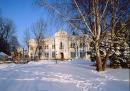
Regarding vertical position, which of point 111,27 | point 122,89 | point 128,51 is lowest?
point 122,89

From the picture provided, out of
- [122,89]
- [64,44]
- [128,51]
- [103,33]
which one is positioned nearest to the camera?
[122,89]

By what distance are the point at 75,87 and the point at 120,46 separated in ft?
40.0

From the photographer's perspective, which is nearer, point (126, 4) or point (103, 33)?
point (126, 4)

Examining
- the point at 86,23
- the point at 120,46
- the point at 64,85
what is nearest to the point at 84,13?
the point at 86,23

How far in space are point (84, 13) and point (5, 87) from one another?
36.1 feet

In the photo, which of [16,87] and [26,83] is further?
[26,83]

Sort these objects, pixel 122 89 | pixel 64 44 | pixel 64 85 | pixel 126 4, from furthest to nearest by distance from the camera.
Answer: pixel 64 44 → pixel 126 4 → pixel 64 85 → pixel 122 89

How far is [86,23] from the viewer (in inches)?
888

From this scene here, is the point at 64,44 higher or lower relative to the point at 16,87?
higher

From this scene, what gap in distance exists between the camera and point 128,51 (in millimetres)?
25484

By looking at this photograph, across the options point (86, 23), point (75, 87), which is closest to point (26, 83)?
point (75, 87)

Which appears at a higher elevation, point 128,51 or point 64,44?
point 64,44

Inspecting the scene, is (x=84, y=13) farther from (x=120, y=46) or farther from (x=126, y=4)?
(x=120, y=46)

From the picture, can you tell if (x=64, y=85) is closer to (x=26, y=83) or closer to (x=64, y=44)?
(x=26, y=83)
